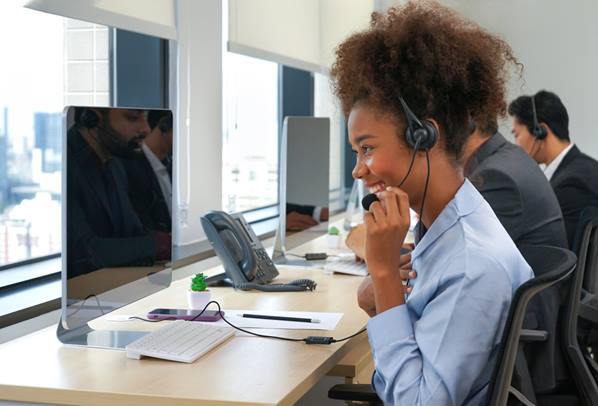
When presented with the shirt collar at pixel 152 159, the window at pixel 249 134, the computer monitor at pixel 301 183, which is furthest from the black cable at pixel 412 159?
the window at pixel 249 134

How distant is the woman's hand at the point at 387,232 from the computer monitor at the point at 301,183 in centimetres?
146

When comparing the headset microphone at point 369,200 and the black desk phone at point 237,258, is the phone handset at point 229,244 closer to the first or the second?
the black desk phone at point 237,258

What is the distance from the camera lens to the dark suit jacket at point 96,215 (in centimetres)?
189

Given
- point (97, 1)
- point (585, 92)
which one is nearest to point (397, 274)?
point (97, 1)

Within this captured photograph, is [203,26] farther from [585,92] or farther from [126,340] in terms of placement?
[585,92]

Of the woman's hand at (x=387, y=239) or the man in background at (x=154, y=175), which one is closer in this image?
the woman's hand at (x=387, y=239)

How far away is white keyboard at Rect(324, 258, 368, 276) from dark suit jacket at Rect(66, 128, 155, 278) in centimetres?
114

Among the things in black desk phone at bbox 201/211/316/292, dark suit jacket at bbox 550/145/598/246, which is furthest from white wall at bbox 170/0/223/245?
dark suit jacket at bbox 550/145/598/246

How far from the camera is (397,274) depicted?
170 centimetres

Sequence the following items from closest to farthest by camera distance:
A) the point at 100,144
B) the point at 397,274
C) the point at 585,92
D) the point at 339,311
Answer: the point at 397,274 < the point at 100,144 < the point at 339,311 < the point at 585,92

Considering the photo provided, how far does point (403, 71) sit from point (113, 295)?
2.79 feet

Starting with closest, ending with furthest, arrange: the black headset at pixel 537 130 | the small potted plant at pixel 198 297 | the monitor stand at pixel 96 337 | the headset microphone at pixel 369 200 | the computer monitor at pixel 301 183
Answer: the headset microphone at pixel 369 200 < the monitor stand at pixel 96 337 < the small potted plant at pixel 198 297 < the computer monitor at pixel 301 183 < the black headset at pixel 537 130

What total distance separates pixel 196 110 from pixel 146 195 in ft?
4.64

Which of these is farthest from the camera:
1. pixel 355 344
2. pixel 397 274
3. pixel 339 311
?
pixel 339 311
